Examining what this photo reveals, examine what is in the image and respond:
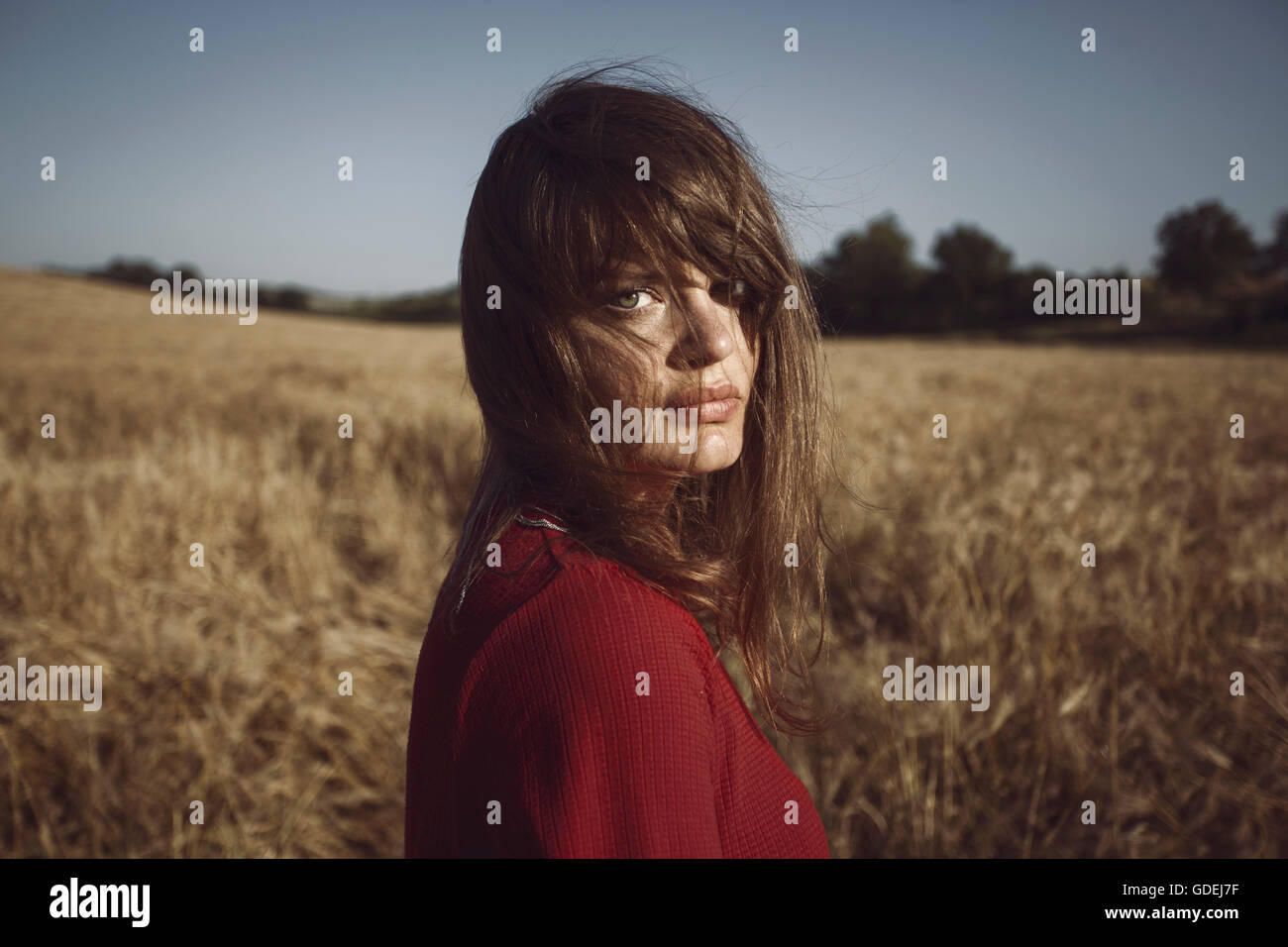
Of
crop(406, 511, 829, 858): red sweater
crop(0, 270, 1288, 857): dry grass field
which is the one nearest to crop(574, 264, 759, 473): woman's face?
crop(406, 511, 829, 858): red sweater

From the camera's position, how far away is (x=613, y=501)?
93 cm

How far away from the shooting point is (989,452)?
541cm

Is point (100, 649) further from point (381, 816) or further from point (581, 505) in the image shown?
point (581, 505)

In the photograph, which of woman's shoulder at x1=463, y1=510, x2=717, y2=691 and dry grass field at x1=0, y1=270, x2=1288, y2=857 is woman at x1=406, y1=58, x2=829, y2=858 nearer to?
woman's shoulder at x1=463, y1=510, x2=717, y2=691

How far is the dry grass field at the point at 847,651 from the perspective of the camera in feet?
7.29

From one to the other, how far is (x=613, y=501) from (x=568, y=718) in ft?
1.06

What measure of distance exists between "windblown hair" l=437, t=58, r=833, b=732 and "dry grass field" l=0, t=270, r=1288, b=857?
96 centimetres

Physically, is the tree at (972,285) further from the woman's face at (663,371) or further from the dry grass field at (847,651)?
the woman's face at (663,371)

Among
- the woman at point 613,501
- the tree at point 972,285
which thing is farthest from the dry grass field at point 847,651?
the tree at point 972,285

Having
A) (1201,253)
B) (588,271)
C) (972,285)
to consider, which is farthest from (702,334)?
(972,285)
